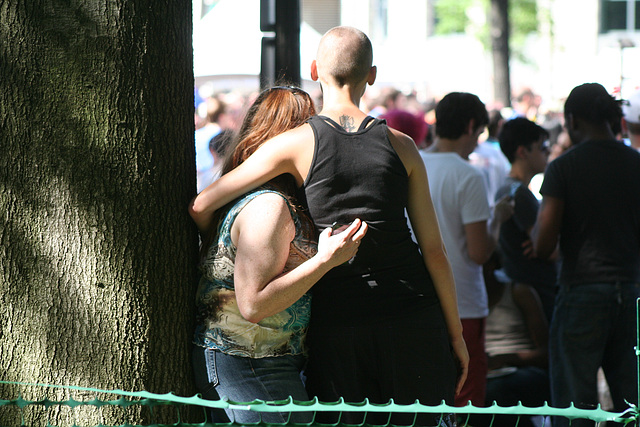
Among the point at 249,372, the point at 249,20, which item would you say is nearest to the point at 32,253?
the point at 249,372

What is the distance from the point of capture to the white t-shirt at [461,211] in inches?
164

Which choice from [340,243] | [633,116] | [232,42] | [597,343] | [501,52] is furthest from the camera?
[501,52]

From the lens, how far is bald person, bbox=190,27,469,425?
97.0 inches

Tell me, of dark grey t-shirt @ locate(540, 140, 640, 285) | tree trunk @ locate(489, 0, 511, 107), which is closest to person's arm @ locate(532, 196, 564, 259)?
dark grey t-shirt @ locate(540, 140, 640, 285)

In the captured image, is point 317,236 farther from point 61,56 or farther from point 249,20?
point 249,20

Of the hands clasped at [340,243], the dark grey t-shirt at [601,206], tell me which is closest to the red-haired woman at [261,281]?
the hands clasped at [340,243]

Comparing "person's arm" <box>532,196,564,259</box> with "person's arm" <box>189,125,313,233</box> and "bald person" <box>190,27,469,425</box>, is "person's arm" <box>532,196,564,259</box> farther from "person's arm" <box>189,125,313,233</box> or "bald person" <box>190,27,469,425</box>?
"person's arm" <box>189,125,313,233</box>

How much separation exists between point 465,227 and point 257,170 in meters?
2.06

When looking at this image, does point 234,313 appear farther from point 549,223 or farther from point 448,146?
point 448,146

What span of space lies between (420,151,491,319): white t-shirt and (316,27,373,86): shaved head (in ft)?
5.63

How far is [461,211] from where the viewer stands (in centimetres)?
419

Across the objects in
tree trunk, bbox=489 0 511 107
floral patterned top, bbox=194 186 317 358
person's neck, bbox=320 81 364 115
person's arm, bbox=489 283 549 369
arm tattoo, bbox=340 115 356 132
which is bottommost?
person's arm, bbox=489 283 549 369

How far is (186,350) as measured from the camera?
2436 mm

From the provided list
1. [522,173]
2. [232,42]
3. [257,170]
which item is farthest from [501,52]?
[257,170]
